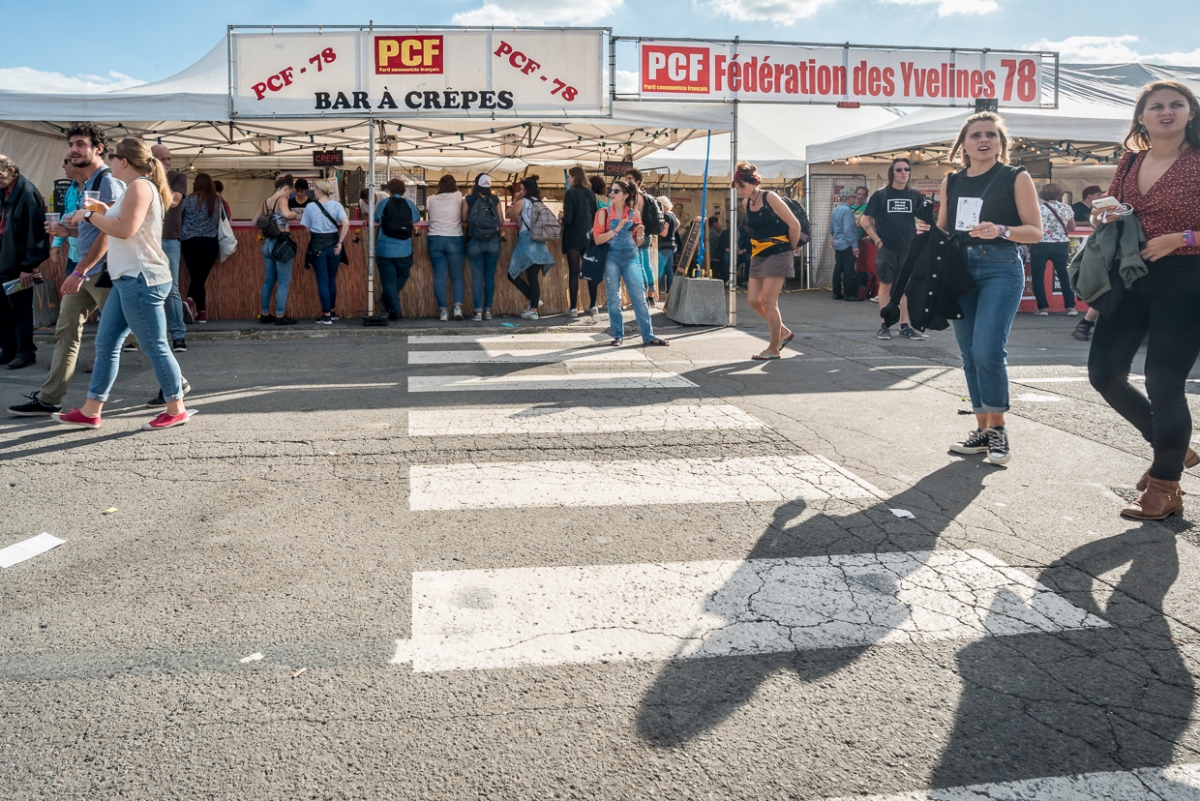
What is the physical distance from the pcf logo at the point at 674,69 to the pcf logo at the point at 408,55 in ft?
8.12

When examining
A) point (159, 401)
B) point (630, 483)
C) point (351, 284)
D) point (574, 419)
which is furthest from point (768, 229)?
point (351, 284)

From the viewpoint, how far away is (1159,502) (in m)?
4.48

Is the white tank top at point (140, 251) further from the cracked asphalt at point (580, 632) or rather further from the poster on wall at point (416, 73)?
the poster on wall at point (416, 73)

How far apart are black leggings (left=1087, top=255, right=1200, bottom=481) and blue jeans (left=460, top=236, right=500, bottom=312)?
9057 mm

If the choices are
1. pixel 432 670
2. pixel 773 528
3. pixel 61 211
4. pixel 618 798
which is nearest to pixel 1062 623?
pixel 773 528

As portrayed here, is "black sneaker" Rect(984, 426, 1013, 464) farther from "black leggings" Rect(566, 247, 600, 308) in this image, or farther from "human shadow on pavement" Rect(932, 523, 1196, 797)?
"black leggings" Rect(566, 247, 600, 308)

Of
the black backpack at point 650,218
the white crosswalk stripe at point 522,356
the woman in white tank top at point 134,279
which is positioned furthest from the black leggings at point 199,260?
the woman in white tank top at point 134,279

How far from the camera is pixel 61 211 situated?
11.9 meters

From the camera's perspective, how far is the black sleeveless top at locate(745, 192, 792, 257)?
918cm

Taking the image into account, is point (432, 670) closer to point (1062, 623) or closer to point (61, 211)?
point (1062, 623)

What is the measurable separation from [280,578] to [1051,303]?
14.1 metres

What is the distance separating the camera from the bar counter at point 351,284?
12.5m

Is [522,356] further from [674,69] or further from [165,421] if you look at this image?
[674,69]

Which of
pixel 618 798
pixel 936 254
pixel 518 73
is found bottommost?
pixel 618 798
